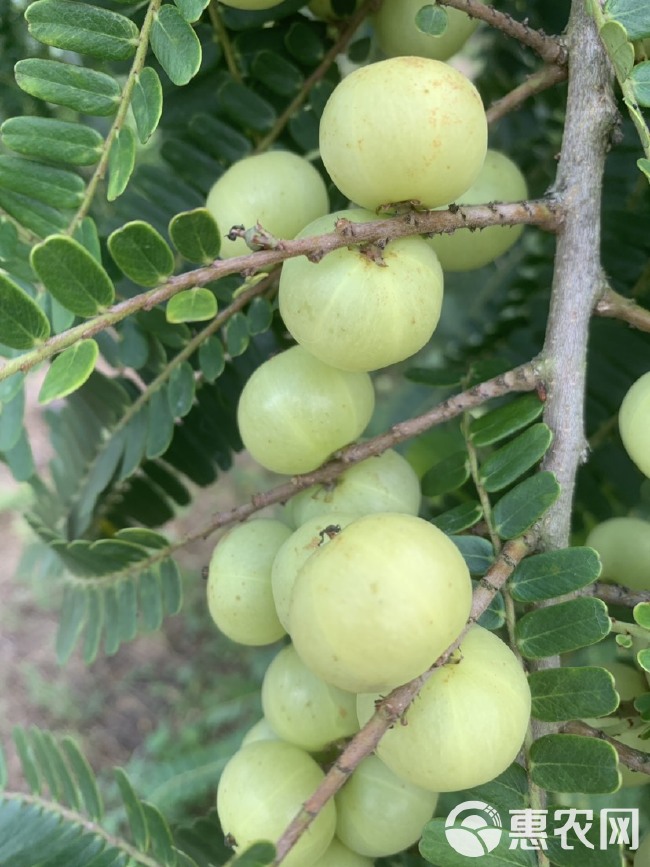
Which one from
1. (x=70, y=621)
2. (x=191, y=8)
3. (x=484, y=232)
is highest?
(x=191, y=8)

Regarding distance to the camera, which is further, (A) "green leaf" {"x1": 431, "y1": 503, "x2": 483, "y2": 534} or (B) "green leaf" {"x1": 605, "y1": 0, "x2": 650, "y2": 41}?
(A) "green leaf" {"x1": 431, "y1": 503, "x2": 483, "y2": 534}

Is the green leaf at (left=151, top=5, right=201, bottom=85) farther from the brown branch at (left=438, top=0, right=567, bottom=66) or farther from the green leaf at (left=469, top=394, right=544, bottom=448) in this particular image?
the green leaf at (left=469, top=394, right=544, bottom=448)

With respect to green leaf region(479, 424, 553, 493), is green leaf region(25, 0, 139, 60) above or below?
above

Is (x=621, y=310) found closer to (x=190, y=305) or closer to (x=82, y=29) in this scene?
(x=190, y=305)

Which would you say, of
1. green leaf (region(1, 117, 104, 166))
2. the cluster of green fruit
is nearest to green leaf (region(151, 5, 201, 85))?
green leaf (region(1, 117, 104, 166))

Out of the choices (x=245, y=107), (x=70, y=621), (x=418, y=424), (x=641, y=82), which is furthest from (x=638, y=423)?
(x=70, y=621)
